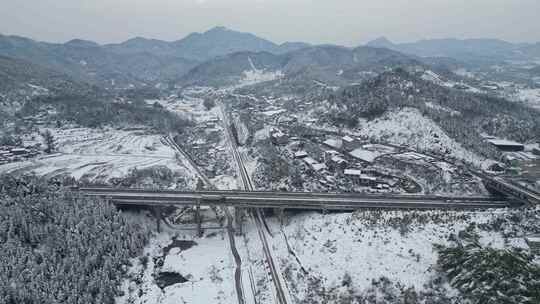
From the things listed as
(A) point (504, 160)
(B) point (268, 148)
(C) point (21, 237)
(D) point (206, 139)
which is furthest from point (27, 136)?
(A) point (504, 160)

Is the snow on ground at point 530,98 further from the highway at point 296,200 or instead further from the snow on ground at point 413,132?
the highway at point 296,200

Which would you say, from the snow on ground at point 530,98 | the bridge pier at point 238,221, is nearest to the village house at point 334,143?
the bridge pier at point 238,221

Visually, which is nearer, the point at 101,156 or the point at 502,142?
the point at 502,142

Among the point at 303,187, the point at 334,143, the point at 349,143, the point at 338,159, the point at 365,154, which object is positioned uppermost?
the point at 334,143

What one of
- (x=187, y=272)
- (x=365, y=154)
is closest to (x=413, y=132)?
(x=365, y=154)

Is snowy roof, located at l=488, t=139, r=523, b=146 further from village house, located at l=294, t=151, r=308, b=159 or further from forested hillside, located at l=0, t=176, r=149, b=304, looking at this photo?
forested hillside, located at l=0, t=176, r=149, b=304

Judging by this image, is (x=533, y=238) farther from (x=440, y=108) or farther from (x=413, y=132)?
(x=440, y=108)

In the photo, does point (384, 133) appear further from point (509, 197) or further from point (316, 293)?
point (316, 293)
